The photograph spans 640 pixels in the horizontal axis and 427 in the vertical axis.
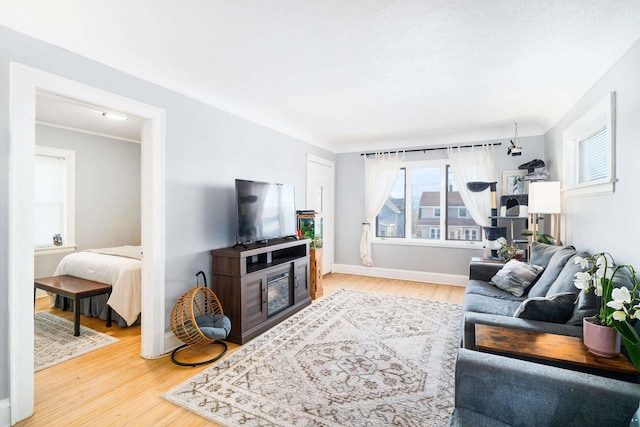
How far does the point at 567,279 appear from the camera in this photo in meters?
2.24

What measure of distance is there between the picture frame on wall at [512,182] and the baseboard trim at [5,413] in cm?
574

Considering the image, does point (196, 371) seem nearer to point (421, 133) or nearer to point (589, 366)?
point (589, 366)

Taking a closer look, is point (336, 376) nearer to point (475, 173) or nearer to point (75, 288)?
point (75, 288)

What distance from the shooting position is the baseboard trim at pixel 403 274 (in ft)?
17.3

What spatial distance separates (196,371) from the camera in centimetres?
253

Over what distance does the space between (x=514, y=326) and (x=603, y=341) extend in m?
0.47

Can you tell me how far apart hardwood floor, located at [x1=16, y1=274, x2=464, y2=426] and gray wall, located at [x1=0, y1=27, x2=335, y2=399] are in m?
0.37

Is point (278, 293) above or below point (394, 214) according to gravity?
below

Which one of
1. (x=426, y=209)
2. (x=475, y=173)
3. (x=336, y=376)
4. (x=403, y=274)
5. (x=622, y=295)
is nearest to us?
(x=622, y=295)

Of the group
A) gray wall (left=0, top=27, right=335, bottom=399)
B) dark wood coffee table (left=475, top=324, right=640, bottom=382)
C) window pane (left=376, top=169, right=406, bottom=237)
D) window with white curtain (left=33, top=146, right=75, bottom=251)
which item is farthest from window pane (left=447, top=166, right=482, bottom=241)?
window with white curtain (left=33, top=146, right=75, bottom=251)

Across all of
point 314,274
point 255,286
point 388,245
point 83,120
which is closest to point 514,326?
point 255,286

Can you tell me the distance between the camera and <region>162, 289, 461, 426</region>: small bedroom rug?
2000mm

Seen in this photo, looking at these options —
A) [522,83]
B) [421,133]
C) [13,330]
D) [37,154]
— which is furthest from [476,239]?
[37,154]

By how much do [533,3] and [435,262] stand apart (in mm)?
4210
